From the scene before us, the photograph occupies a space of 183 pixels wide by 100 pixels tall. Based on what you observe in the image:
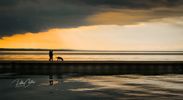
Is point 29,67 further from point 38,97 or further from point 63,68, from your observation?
point 38,97

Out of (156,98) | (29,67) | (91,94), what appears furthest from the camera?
(29,67)

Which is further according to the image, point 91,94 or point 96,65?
point 96,65

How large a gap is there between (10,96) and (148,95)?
20.8 feet

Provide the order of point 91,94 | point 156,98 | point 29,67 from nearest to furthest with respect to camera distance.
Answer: point 156,98 → point 91,94 → point 29,67

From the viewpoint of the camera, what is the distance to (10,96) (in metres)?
17.1

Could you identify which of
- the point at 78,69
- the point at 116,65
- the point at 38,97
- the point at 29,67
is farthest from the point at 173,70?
the point at 38,97

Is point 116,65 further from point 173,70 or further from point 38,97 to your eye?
point 38,97

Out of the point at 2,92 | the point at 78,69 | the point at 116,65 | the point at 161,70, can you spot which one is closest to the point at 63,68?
the point at 78,69

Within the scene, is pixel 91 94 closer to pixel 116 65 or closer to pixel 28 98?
pixel 28 98

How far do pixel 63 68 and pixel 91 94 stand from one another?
21.7 metres

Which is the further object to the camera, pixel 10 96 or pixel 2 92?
pixel 2 92

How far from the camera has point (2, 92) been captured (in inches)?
736

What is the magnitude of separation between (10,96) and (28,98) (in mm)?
1173

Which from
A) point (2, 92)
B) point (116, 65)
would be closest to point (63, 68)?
point (116, 65)
